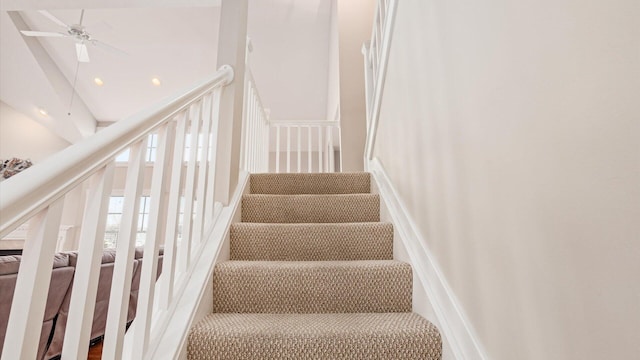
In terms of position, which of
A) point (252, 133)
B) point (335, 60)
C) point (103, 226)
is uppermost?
point (335, 60)

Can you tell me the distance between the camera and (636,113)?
47 centimetres

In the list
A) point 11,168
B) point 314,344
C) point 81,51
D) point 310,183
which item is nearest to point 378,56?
point 310,183

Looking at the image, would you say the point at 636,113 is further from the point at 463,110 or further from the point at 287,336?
the point at 287,336

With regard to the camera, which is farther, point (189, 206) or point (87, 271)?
point (189, 206)

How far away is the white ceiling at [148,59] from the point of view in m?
5.27

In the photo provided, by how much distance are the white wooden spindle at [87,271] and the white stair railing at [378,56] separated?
1607mm

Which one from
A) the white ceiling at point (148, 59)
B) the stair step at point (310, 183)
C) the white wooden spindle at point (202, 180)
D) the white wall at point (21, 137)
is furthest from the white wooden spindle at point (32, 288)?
the white wall at point (21, 137)

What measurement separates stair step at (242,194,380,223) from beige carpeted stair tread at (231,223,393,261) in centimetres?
30

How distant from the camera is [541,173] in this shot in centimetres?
67

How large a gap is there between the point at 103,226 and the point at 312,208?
132cm

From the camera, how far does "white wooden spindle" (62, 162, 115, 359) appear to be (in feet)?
2.14

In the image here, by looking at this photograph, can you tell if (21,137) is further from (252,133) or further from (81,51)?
(252,133)

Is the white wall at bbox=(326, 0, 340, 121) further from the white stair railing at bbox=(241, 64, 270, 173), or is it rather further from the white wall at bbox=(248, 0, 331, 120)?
the white stair railing at bbox=(241, 64, 270, 173)

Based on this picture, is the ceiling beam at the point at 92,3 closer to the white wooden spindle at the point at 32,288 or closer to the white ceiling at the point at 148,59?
the white ceiling at the point at 148,59
